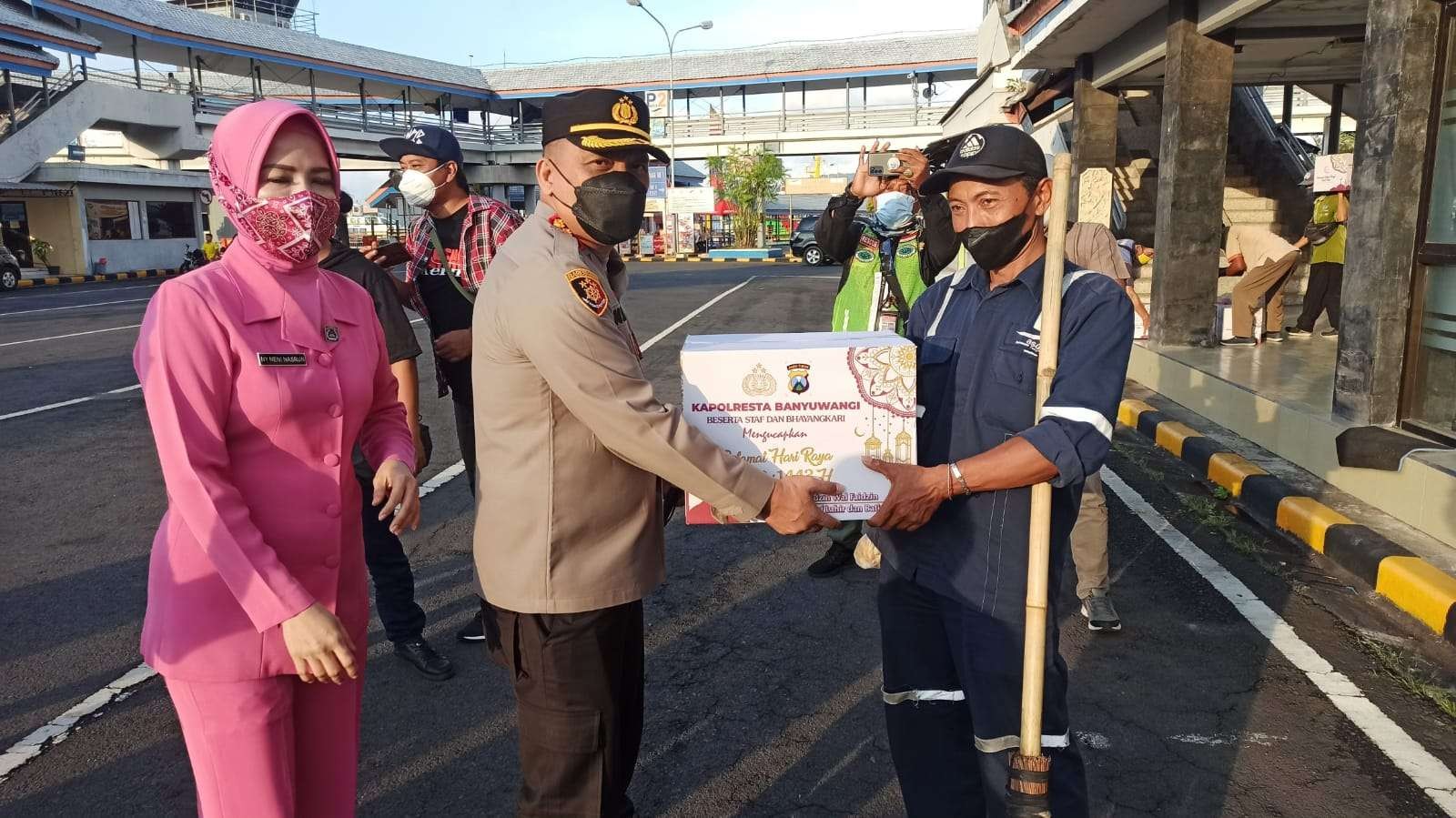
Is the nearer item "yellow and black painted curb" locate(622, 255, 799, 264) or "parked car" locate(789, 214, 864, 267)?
"parked car" locate(789, 214, 864, 267)

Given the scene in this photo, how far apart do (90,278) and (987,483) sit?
115 feet

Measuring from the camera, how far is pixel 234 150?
76.6 inches

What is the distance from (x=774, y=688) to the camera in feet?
12.4

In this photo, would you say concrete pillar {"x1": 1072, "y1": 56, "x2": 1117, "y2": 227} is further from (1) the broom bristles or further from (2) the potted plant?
(2) the potted plant

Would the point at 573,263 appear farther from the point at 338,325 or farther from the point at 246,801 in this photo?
the point at 246,801

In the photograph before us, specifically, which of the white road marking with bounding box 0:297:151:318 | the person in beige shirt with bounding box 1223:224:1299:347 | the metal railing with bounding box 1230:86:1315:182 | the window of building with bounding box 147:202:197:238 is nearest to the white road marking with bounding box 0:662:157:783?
the person in beige shirt with bounding box 1223:224:1299:347

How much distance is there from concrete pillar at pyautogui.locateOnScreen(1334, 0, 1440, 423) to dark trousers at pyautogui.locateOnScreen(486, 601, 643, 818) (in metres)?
5.96

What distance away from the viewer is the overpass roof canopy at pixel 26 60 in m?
28.6

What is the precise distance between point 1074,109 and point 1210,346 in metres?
5.51

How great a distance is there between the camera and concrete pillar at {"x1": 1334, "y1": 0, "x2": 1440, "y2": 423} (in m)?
5.93

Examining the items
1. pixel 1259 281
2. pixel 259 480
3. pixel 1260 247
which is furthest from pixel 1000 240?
pixel 1260 247

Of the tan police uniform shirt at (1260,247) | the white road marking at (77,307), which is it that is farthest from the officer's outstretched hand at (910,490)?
the white road marking at (77,307)

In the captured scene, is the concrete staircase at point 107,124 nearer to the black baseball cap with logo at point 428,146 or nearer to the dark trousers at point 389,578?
the black baseball cap with logo at point 428,146

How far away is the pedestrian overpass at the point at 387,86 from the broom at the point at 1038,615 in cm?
3496
